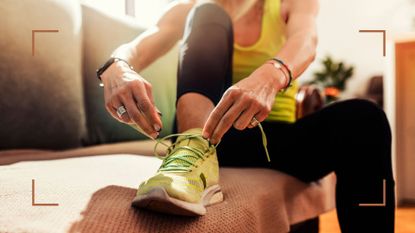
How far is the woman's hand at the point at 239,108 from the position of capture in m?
0.44

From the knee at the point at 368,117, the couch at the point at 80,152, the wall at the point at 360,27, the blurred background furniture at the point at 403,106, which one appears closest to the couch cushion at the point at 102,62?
the couch at the point at 80,152

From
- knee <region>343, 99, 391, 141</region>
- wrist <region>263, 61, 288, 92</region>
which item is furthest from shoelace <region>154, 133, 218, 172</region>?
knee <region>343, 99, 391, 141</region>

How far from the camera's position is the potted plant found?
241cm

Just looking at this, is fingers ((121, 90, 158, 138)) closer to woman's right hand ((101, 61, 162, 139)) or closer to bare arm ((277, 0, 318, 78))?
woman's right hand ((101, 61, 162, 139))

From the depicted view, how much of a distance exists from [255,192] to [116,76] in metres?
0.21

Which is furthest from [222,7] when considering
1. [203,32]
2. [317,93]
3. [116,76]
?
[317,93]

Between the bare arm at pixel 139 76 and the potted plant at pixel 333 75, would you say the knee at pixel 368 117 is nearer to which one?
the bare arm at pixel 139 76

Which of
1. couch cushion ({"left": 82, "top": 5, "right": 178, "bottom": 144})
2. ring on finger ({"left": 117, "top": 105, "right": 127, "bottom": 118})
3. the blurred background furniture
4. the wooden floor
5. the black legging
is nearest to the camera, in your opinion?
ring on finger ({"left": 117, "top": 105, "right": 127, "bottom": 118})

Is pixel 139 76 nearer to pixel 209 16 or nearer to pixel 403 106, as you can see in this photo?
pixel 209 16

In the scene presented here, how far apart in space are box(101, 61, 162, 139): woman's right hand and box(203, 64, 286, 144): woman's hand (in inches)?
2.1

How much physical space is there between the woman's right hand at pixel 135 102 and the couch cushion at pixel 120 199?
73 millimetres

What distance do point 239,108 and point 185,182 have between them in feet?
0.28

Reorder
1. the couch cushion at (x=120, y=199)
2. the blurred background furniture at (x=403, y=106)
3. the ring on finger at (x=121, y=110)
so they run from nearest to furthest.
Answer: the couch cushion at (x=120, y=199)
the ring on finger at (x=121, y=110)
the blurred background furniture at (x=403, y=106)

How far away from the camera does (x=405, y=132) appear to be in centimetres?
177
